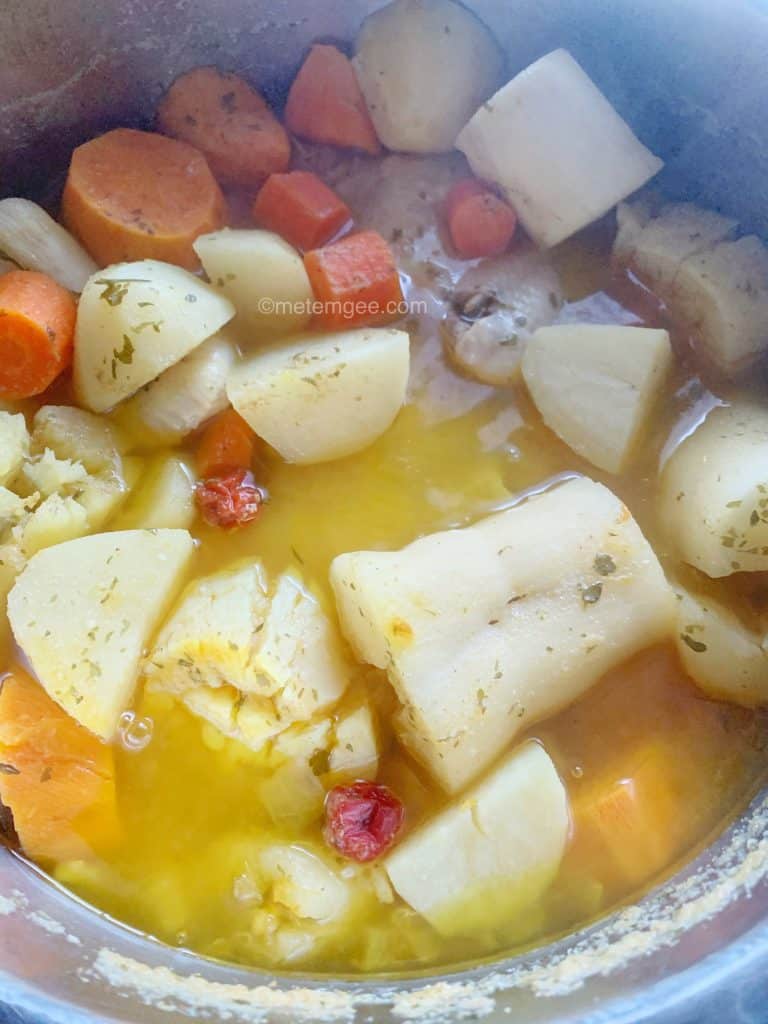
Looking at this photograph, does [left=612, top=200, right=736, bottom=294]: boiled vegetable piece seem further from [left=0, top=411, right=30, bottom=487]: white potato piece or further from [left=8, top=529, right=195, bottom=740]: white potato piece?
[left=0, top=411, right=30, bottom=487]: white potato piece

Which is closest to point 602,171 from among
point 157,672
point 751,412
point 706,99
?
point 706,99

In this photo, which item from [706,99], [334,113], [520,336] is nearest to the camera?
[706,99]

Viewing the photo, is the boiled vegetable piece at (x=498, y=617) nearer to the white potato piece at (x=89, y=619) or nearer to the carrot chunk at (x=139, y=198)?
the white potato piece at (x=89, y=619)

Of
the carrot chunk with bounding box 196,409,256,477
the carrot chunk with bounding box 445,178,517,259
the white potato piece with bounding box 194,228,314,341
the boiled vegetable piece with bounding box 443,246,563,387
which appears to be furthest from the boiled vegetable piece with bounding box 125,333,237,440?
the carrot chunk with bounding box 445,178,517,259

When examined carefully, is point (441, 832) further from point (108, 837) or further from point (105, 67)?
point (105, 67)

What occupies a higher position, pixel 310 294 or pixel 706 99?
pixel 706 99

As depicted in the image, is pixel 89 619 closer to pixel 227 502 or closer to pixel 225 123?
pixel 227 502

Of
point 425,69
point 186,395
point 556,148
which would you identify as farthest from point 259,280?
point 556,148
